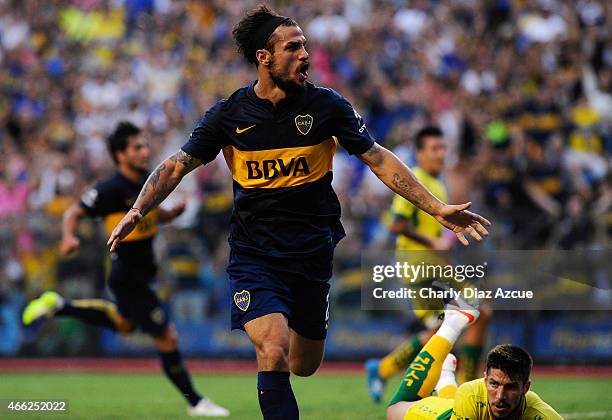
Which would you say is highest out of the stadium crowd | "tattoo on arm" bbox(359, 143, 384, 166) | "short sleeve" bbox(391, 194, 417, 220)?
the stadium crowd

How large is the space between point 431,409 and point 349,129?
1.96m

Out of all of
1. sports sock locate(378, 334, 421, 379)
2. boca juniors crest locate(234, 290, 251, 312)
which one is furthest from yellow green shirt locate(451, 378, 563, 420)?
sports sock locate(378, 334, 421, 379)

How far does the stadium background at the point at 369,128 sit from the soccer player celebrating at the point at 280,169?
27.8 feet

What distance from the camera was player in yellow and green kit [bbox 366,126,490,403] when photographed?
400 inches

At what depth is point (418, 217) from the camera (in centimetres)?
1102

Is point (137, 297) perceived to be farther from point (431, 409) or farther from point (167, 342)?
point (431, 409)

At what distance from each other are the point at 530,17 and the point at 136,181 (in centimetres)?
969

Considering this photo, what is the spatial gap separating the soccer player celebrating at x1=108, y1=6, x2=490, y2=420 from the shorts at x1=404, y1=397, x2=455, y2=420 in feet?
3.37

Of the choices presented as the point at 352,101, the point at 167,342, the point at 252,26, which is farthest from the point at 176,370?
the point at 352,101

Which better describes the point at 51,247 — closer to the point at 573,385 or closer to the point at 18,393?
the point at 18,393

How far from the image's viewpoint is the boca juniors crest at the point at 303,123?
6.91m

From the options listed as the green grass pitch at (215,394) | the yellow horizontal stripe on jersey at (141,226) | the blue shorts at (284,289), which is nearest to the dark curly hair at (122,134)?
the yellow horizontal stripe on jersey at (141,226)

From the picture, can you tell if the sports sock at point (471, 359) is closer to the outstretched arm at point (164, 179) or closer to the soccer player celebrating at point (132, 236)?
the soccer player celebrating at point (132, 236)

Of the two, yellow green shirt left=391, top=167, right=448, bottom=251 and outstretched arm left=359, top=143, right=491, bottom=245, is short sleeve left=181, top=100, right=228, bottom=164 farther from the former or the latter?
yellow green shirt left=391, top=167, right=448, bottom=251
